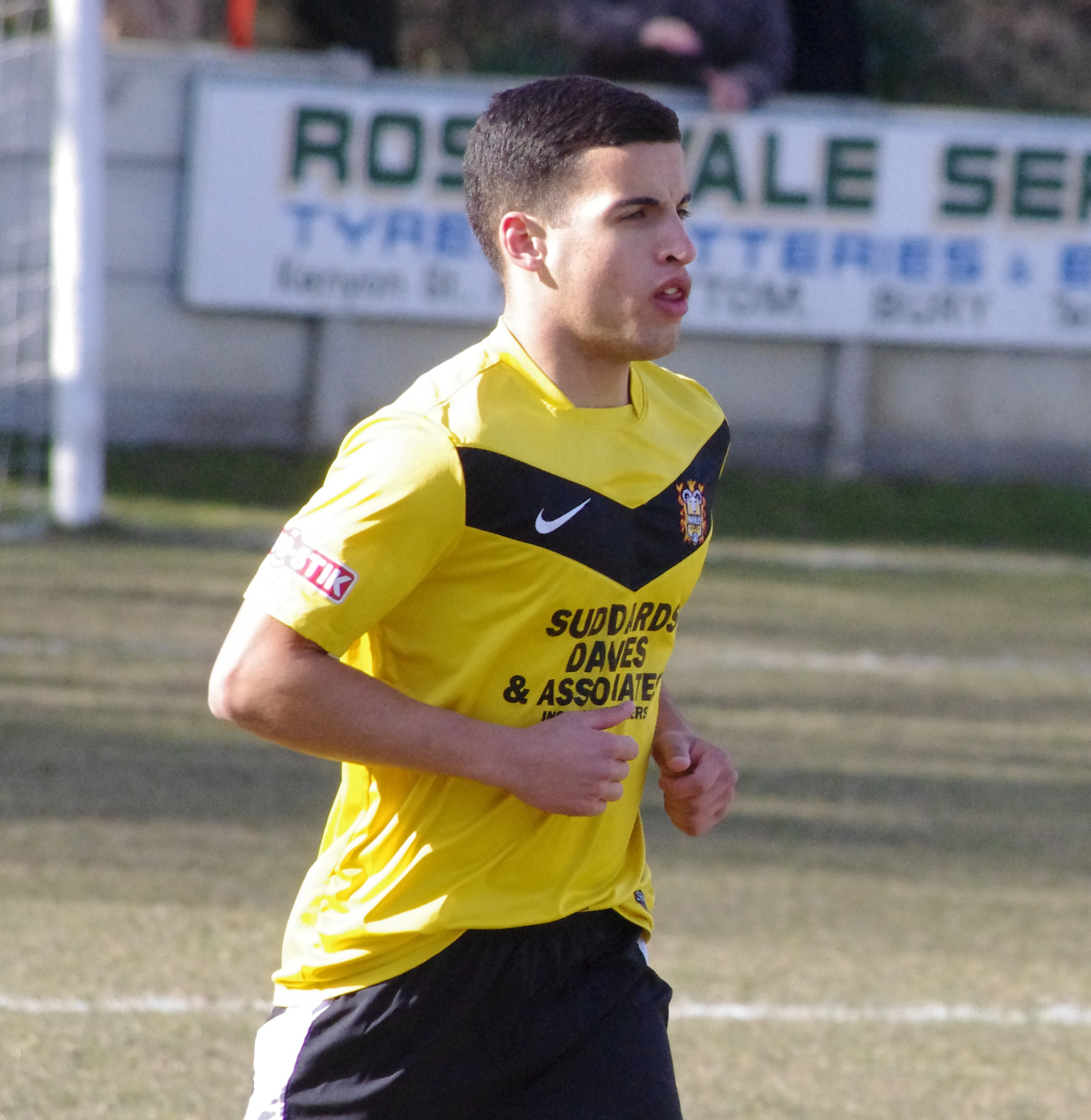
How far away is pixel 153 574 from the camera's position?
368 inches

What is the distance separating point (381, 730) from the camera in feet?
7.47

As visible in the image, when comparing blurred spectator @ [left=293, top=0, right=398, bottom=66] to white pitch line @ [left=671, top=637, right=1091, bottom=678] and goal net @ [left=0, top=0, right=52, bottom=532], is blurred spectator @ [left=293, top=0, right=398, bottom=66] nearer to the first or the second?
goal net @ [left=0, top=0, right=52, bottom=532]

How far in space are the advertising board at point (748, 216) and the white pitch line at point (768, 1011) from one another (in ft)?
26.3

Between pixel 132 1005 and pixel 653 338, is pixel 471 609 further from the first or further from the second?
pixel 132 1005

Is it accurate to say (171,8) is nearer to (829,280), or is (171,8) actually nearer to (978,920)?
(829,280)

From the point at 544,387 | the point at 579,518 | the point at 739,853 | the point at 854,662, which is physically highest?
the point at 544,387

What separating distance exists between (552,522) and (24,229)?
10053 mm

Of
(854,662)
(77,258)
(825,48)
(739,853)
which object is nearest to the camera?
(739,853)

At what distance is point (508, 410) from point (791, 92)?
11048mm

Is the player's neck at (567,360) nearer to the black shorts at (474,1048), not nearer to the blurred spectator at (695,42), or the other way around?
the black shorts at (474,1048)

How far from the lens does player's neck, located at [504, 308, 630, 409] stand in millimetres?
2463

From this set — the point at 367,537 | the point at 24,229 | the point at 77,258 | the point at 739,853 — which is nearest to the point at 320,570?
the point at 367,537

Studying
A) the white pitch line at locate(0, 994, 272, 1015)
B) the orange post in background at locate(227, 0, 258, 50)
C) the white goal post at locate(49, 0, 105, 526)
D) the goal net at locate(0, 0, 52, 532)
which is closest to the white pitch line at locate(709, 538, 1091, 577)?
the white goal post at locate(49, 0, 105, 526)

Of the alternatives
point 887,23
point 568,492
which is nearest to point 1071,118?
point 887,23
